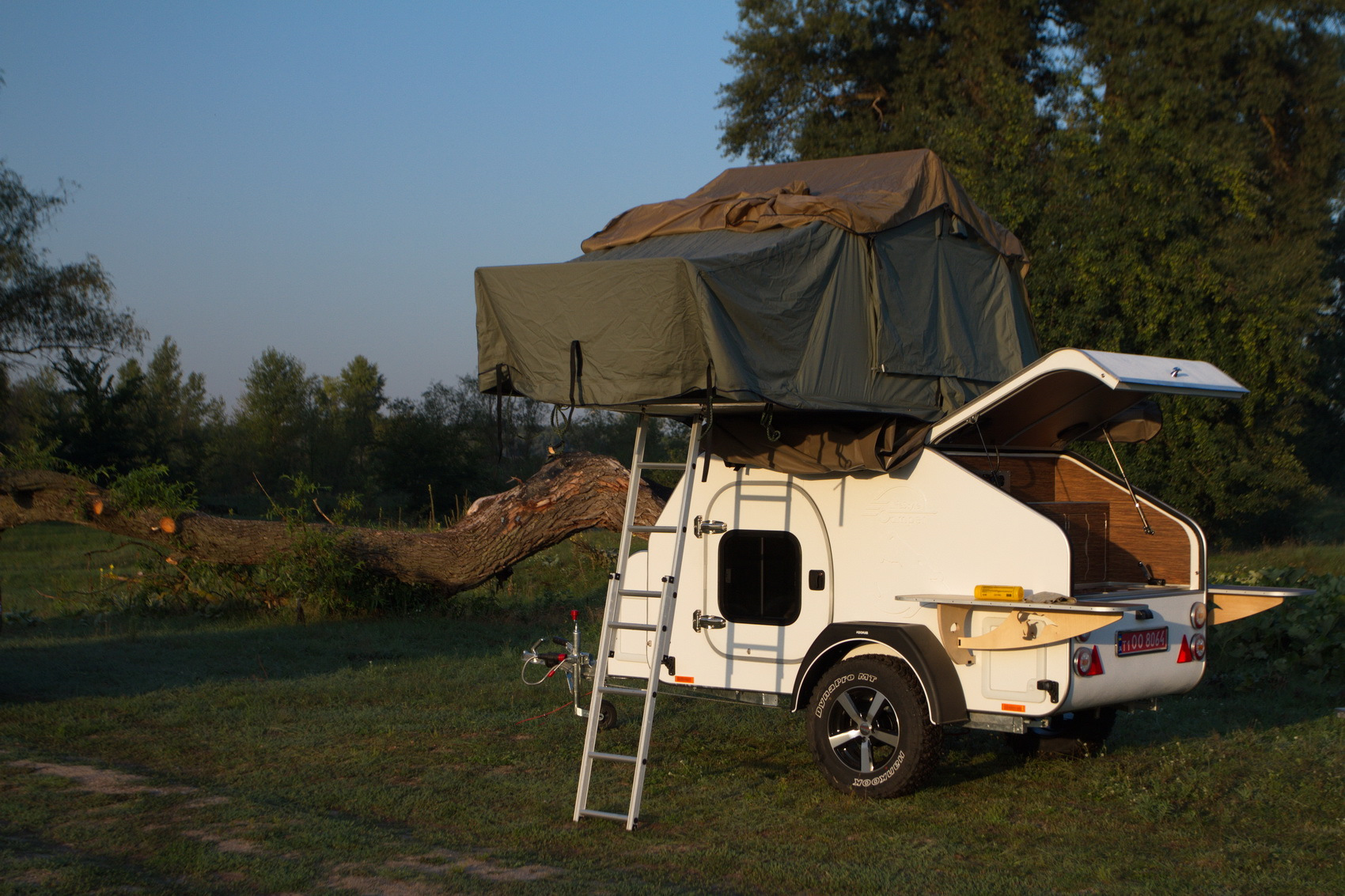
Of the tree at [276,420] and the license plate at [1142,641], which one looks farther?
the tree at [276,420]

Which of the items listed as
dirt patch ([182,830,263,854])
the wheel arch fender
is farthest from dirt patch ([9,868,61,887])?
the wheel arch fender

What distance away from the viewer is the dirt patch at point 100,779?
21.3ft

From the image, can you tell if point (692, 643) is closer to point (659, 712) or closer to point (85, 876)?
point (659, 712)

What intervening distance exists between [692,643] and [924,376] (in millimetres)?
2259

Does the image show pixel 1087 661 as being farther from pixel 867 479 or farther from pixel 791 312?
pixel 791 312

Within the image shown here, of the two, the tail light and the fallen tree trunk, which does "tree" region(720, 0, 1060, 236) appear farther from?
the tail light

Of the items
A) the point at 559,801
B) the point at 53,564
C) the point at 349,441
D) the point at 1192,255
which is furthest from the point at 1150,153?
the point at 349,441

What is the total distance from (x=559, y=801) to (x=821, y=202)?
387 centimetres

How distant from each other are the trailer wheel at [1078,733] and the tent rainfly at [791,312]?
2.34 m

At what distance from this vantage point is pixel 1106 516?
7.59 m

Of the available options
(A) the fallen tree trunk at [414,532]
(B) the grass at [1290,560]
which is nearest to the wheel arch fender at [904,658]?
(A) the fallen tree trunk at [414,532]

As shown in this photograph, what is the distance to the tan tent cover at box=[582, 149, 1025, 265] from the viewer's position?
688 centimetres

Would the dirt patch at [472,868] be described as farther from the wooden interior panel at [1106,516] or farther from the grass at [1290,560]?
the grass at [1290,560]

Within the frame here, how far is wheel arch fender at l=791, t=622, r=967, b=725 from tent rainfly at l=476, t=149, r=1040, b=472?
0.97m
